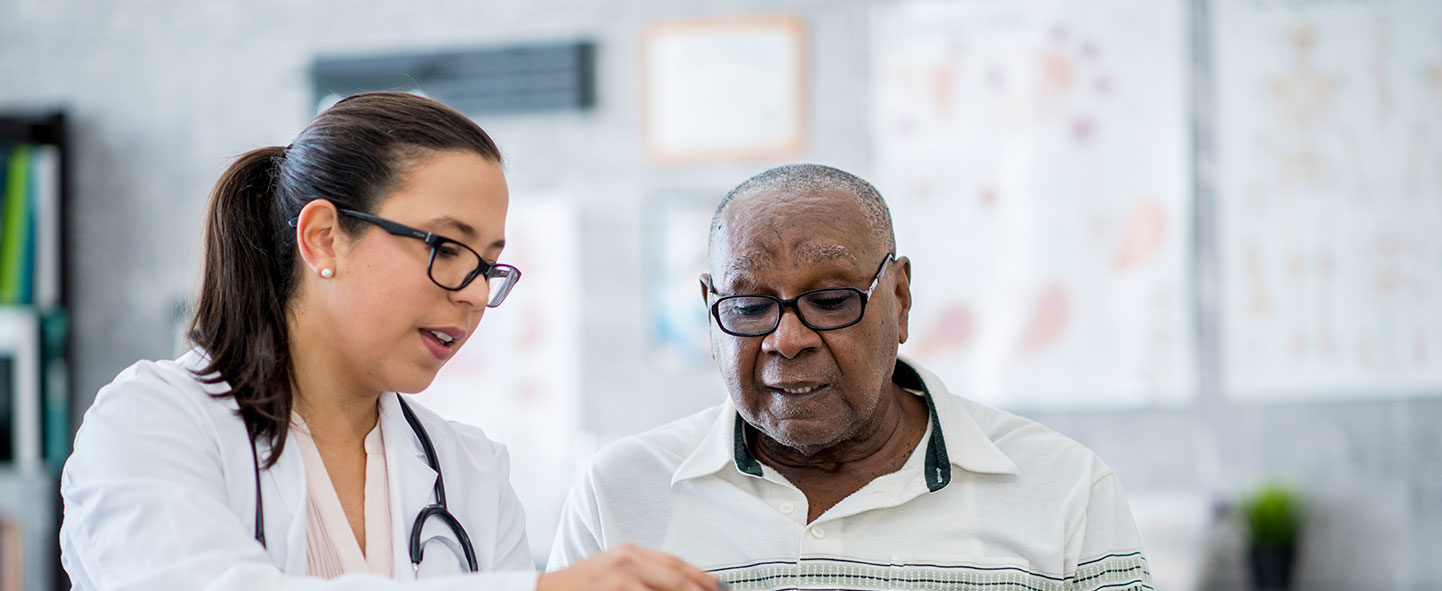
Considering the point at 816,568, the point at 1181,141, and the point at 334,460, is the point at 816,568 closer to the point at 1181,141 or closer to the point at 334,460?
the point at 334,460

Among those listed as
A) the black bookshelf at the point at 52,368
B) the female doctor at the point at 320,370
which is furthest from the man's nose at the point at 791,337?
the black bookshelf at the point at 52,368

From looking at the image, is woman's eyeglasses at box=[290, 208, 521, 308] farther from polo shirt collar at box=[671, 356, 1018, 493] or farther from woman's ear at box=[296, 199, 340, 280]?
polo shirt collar at box=[671, 356, 1018, 493]

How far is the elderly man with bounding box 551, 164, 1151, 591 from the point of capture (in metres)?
1.65

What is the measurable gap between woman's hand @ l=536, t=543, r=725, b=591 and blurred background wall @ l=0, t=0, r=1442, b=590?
2.34 m

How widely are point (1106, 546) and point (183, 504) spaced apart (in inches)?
46.0

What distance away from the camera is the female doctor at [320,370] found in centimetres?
117

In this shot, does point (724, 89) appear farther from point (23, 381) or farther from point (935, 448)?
point (23, 381)

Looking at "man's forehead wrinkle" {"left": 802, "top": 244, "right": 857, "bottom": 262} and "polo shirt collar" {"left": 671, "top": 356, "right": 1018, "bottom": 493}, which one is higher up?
"man's forehead wrinkle" {"left": 802, "top": 244, "right": 857, "bottom": 262}

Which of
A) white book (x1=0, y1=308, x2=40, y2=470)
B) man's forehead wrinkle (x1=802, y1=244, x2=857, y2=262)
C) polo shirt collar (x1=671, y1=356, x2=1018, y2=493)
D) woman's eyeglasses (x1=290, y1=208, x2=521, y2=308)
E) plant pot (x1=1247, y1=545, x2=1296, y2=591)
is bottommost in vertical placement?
plant pot (x1=1247, y1=545, x2=1296, y2=591)

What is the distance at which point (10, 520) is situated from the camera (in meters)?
3.72

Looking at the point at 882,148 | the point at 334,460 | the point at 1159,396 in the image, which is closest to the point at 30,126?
the point at 882,148

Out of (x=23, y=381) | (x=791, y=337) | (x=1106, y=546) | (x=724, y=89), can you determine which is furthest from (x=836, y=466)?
(x=23, y=381)

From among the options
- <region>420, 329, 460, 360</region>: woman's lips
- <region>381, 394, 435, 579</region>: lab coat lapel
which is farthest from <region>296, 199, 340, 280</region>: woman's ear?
<region>381, 394, 435, 579</region>: lab coat lapel

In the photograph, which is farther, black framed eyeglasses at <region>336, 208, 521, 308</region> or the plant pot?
the plant pot
